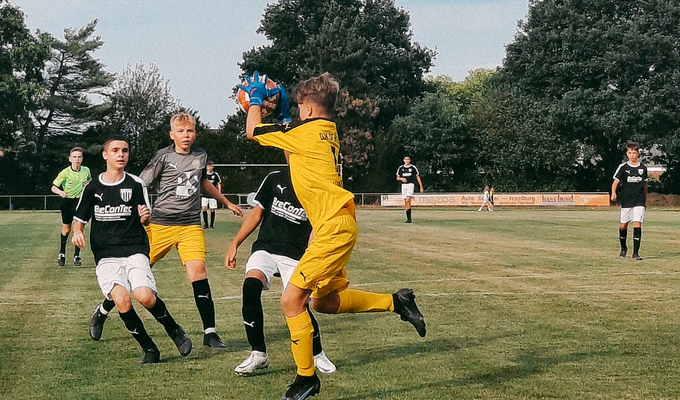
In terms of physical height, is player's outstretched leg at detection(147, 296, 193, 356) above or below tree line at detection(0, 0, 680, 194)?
below

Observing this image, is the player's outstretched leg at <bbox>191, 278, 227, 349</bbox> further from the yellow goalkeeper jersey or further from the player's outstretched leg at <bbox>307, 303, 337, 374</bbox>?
the yellow goalkeeper jersey

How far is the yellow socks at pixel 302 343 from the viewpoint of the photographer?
18.4 feet

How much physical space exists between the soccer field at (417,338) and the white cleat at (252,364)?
0.19 ft

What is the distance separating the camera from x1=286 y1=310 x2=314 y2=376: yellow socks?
5.59 metres

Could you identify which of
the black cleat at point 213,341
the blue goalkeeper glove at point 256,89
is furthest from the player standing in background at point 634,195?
the blue goalkeeper glove at point 256,89

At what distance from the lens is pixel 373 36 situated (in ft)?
226

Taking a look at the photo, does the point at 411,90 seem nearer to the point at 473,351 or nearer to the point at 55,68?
the point at 55,68

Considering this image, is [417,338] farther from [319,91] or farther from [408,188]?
[408,188]

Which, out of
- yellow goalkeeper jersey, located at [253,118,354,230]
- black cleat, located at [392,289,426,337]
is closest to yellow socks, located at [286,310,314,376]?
yellow goalkeeper jersey, located at [253,118,354,230]

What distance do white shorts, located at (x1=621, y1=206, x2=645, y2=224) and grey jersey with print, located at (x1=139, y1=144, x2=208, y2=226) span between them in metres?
10.6

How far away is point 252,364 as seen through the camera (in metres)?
6.44

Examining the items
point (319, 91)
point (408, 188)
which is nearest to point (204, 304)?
point (319, 91)

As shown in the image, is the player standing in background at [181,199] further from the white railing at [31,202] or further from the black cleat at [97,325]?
the white railing at [31,202]

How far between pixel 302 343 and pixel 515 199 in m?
48.0
